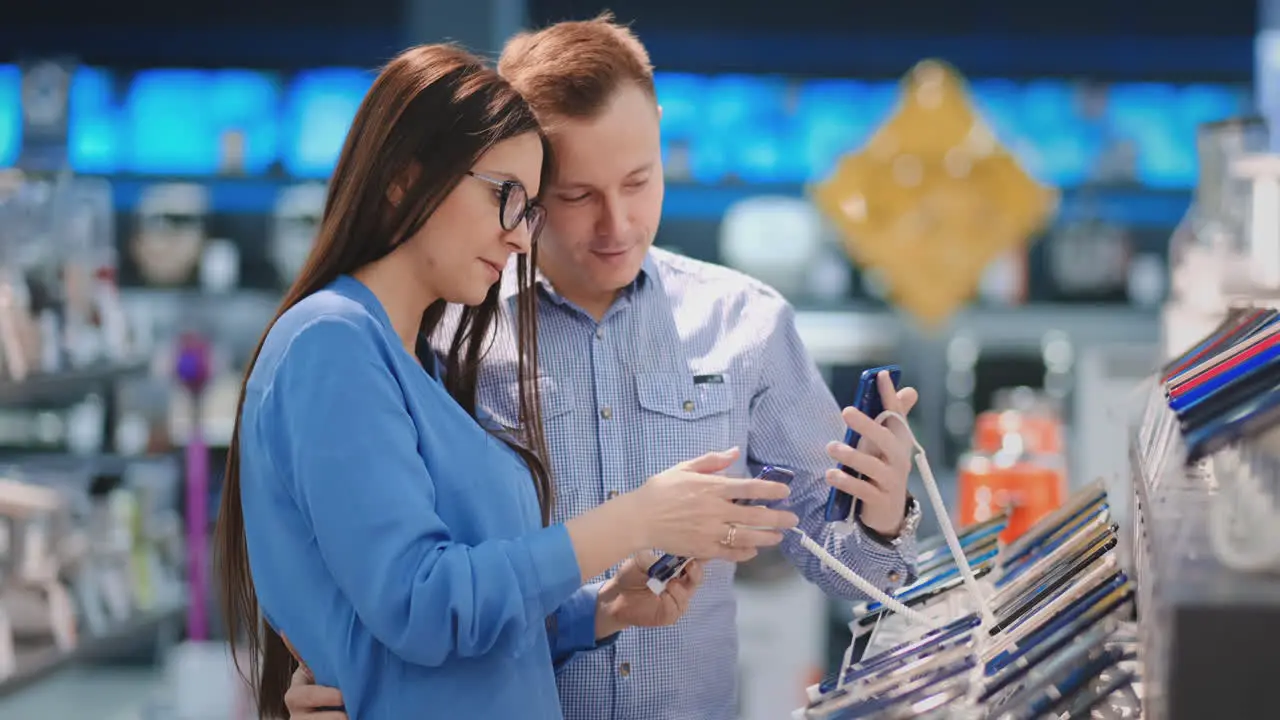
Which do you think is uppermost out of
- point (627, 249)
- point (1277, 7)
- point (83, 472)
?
point (1277, 7)

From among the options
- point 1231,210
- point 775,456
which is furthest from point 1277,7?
point 775,456

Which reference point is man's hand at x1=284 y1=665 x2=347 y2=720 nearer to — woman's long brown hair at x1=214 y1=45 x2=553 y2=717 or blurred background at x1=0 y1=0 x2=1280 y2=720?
woman's long brown hair at x1=214 y1=45 x2=553 y2=717

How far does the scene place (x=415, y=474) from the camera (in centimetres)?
129

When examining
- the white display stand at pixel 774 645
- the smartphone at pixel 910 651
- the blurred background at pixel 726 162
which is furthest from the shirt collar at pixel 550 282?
the blurred background at pixel 726 162

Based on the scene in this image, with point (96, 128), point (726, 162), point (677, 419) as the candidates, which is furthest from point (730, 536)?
point (96, 128)

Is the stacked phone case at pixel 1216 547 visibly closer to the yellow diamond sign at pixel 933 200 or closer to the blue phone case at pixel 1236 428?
the blue phone case at pixel 1236 428

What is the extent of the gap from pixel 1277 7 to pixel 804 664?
296 centimetres

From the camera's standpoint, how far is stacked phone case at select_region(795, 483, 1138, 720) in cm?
Answer: 105

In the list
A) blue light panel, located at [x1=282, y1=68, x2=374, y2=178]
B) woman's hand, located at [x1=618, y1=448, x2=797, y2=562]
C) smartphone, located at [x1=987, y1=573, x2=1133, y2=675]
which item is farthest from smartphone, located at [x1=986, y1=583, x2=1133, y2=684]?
blue light panel, located at [x1=282, y1=68, x2=374, y2=178]

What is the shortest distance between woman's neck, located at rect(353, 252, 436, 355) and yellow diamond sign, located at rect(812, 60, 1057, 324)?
5.34 metres

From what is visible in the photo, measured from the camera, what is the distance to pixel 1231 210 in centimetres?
222

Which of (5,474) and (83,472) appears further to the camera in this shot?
(83,472)

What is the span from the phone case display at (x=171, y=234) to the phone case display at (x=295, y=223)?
16.4 inches

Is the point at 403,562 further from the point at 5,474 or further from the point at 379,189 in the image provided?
the point at 5,474
